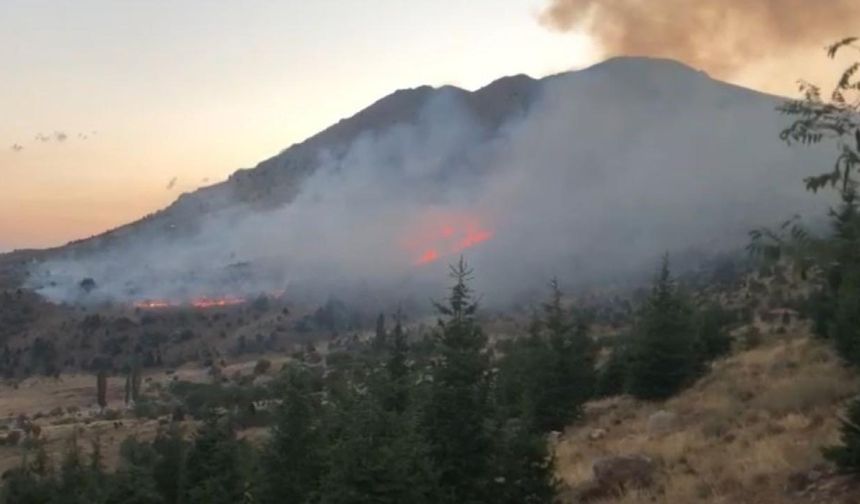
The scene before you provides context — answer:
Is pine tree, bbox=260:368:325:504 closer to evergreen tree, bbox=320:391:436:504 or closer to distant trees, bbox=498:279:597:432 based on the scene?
evergreen tree, bbox=320:391:436:504

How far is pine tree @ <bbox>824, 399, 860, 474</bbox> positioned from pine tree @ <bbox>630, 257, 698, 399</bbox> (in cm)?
1743

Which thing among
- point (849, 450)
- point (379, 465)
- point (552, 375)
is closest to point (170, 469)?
point (552, 375)

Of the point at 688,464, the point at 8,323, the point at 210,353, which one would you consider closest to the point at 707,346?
the point at 688,464

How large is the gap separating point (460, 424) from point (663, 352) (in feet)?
57.7

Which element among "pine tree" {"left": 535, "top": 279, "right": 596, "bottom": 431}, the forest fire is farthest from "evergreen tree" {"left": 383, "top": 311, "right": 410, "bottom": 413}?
the forest fire

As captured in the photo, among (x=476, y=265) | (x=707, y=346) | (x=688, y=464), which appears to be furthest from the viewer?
(x=476, y=265)

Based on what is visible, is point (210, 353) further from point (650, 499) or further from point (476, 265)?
point (650, 499)

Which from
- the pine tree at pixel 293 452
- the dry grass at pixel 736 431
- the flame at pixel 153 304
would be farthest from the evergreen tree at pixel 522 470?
the flame at pixel 153 304

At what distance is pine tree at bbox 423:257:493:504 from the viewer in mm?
14258

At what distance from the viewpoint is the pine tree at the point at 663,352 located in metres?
30.1

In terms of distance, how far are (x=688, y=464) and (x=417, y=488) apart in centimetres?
607

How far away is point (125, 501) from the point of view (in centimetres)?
2070

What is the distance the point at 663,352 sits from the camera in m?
30.3

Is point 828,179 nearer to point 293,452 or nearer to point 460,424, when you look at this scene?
point 460,424
